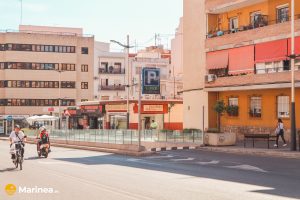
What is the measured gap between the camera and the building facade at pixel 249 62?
37.2 metres

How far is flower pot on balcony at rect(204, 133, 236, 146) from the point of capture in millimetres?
33812

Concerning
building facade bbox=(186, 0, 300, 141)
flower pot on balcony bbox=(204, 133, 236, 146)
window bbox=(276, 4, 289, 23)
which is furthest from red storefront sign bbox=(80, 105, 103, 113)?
flower pot on balcony bbox=(204, 133, 236, 146)

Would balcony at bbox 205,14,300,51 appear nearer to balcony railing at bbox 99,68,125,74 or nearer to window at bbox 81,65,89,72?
balcony railing at bbox 99,68,125,74

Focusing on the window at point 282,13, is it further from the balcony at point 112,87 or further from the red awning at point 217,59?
the balcony at point 112,87

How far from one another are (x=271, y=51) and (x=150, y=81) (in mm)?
11053

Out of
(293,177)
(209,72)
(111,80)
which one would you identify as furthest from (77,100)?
(293,177)

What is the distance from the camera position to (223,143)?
34062 millimetres

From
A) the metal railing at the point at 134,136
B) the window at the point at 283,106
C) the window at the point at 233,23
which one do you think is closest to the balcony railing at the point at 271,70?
the window at the point at 283,106

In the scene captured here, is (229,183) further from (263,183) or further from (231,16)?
(231,16)

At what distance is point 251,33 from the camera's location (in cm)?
3962

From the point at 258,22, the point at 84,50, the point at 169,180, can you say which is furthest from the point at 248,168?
the point at 84,50

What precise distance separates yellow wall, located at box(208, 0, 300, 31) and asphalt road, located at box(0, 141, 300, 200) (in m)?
16.6

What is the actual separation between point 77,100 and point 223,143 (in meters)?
57.9

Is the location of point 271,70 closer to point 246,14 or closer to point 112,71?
point 246,14
